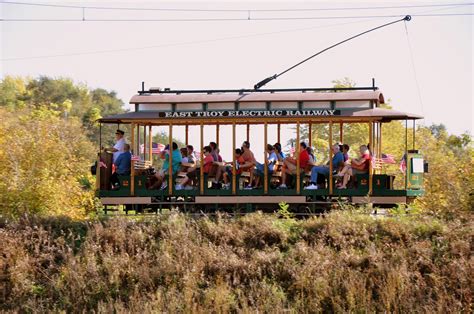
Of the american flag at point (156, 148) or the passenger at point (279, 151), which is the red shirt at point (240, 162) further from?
the american flag at point (156, 148)

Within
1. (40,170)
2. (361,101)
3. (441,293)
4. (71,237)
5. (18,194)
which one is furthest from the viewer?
(40,170)

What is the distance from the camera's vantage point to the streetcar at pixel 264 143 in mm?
24688

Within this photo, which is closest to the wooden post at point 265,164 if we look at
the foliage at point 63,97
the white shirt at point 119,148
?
the white shirt at point 119,148

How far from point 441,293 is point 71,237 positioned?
7.76 m

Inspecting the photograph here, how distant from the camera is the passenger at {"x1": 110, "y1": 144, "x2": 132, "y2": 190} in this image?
25672 millimetres

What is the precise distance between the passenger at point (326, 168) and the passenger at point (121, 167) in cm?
431

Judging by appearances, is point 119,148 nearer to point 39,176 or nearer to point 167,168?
point 167,168

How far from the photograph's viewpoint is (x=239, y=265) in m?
20.6

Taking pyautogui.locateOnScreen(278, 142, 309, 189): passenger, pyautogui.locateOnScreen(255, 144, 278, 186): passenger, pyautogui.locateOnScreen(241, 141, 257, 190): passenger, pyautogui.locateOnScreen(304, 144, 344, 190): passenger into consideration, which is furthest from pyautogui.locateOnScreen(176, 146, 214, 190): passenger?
pyautogui.locateOnScreen(304, 144, 344, 190): passenger

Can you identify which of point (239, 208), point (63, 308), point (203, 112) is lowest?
point (63, 308)

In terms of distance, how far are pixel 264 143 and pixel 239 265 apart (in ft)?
16.6

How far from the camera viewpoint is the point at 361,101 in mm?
24938

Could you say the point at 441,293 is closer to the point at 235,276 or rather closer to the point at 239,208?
the point at 235,276

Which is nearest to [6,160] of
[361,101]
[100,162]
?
[100,162]
